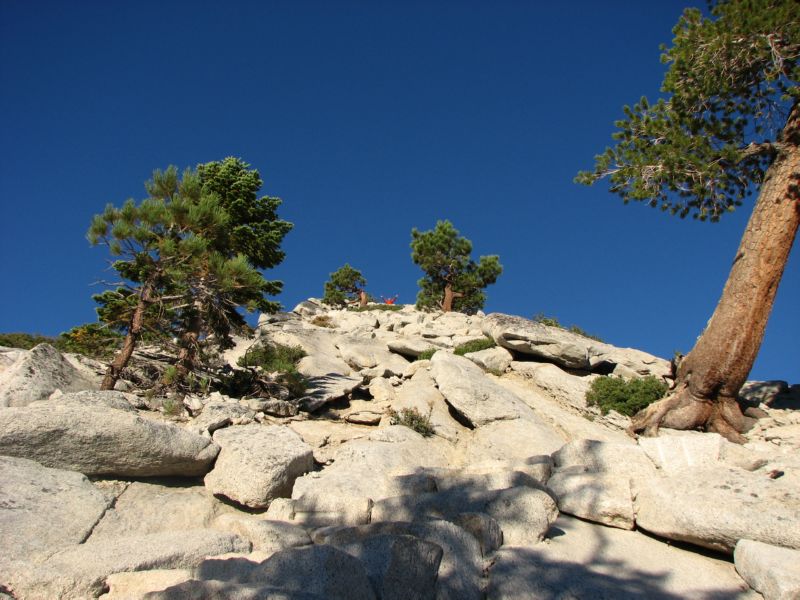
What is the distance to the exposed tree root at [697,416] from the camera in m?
12.8

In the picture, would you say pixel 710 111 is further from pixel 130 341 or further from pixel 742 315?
pixel 130 341

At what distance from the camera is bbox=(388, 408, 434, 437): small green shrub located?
12.0 metres

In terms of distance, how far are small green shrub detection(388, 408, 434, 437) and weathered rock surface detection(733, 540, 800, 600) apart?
7.14 meters

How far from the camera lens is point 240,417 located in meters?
9.91

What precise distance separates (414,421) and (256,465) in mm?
5249

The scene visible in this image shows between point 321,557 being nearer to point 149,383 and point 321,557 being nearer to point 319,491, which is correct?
point 319,491

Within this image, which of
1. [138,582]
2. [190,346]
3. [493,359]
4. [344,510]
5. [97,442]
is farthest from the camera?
[493,359]

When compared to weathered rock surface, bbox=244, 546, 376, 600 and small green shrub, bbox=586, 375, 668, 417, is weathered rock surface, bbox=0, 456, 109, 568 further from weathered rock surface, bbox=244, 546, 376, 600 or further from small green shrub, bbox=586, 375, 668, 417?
small green shrub, bbox=586, 375, 668, 417

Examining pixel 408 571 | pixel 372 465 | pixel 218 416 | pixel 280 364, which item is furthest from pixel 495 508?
pixel 280 364

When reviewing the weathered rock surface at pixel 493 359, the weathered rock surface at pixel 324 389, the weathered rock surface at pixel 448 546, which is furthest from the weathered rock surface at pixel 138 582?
the weathered rock surface at pixel 493 359

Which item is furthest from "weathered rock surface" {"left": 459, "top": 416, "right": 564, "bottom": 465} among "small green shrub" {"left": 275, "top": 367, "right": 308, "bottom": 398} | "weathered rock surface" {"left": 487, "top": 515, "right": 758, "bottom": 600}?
"weathered rock surface" {"left": 487, "top": 515, "right": 758, "bottom": 600}

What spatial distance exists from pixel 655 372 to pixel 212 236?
49.5ft

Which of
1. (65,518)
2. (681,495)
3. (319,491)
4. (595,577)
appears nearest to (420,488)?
(319,491)

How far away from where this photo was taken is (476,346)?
1966 cm
